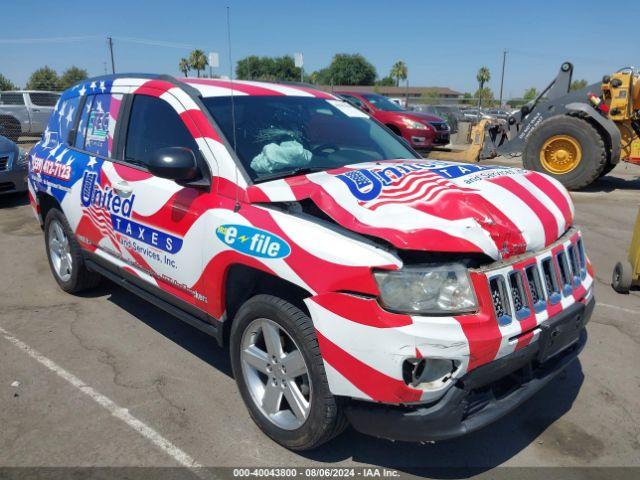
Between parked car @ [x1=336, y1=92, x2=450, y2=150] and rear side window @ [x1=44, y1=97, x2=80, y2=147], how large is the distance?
30.9ft

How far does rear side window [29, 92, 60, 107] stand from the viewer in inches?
718

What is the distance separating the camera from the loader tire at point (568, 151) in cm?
964

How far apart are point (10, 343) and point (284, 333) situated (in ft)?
8.51

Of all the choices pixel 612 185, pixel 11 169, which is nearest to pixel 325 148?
pixel 11 169

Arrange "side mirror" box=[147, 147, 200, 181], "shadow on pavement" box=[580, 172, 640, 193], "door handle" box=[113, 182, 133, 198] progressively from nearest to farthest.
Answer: "side mirror" box=[147, 147, 200, 181], "door handle" box=[113, 182, 133, 198], "shadow on pavement" box=[580, 172, 640, 193]

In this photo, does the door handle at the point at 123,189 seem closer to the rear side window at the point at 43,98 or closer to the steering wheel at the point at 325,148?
the steering wheel at the point at 325,148

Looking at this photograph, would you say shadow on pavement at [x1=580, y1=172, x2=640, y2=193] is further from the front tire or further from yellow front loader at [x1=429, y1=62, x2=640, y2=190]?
the front tire

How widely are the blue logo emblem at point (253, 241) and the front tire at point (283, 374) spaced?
0.23 meters

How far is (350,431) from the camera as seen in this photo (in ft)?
9.67

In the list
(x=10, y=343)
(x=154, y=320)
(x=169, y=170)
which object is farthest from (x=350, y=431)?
(x=10, y=343)

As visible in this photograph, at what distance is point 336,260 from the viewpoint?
2.29 meters

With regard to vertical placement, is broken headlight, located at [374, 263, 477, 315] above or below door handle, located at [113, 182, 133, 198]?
below

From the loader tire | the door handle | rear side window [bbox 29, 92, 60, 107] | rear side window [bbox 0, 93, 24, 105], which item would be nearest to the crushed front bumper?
the door handle

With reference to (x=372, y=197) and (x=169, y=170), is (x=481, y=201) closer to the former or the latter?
(x=372, y=197)
